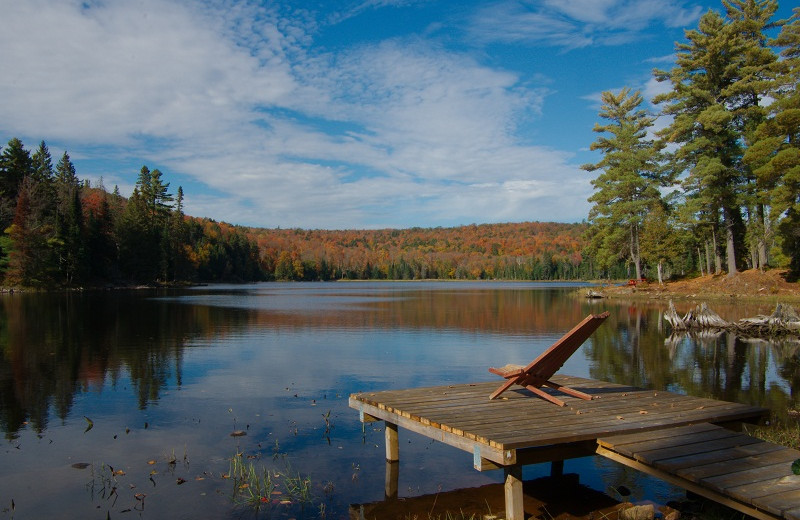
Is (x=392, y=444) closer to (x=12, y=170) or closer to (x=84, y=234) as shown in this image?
(x=84, y=234)

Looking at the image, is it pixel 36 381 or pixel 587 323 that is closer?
pixel 587 323

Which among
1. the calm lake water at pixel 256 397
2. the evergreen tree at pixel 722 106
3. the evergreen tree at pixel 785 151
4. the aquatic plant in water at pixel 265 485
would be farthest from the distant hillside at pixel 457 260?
the aquatic plant in water at pixel 265 485

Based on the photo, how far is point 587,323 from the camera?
747 centimetres

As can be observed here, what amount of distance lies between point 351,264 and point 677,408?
16988 centimetres

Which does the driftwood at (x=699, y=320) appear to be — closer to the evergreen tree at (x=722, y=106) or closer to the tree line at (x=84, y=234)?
the evergreen tree at (x=722, y=106)

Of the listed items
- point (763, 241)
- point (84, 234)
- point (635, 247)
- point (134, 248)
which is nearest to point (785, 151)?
point (763, 241)

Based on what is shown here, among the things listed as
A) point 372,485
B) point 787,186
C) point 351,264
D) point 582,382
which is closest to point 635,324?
point 787,186

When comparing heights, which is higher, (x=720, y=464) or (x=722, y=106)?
(x=722, y=106)

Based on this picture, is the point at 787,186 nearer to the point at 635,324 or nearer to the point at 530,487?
the point at 635,324

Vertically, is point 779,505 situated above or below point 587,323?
below

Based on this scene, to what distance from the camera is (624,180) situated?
49.6m

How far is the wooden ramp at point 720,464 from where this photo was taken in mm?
4727

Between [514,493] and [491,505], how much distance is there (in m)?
0.86

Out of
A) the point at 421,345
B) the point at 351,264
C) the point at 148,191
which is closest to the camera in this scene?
the point at 421,345
